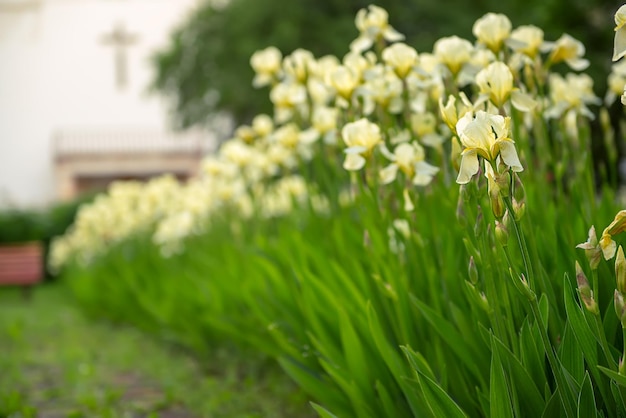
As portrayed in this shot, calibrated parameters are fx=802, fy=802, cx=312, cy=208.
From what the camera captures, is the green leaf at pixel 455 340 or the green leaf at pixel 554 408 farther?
the green leaf at pixel 455 340

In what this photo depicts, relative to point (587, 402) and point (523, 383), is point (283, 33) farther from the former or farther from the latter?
point (587, 402)

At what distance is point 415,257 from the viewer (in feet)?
6.06

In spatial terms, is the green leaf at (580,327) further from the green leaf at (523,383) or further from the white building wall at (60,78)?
the white building wall at (60,78)

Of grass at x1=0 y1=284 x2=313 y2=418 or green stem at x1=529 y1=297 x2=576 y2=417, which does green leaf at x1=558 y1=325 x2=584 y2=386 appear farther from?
grass at x1=0 y1=284 x2=313 y2=418

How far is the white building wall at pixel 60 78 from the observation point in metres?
19.5

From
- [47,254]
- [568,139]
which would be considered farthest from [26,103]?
[568,139]

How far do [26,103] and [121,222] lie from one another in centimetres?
1491

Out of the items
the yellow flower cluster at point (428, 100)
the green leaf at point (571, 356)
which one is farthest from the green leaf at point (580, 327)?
the yellow flower cluster at point (428, 100)

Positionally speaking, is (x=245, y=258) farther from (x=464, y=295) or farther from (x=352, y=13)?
(x=352, y=13)

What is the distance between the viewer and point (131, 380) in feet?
11.9

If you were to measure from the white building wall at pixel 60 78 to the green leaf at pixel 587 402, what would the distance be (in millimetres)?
19151

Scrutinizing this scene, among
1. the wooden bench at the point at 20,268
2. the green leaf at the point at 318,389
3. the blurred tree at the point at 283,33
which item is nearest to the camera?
the green leaf at the point at 318,389

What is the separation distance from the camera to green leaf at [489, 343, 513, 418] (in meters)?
1.21

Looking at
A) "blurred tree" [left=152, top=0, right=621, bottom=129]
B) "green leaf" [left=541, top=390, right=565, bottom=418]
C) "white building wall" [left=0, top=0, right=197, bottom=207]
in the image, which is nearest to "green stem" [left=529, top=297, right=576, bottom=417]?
"green leaf" [left=541, top=390, right=565, bottom=418]
